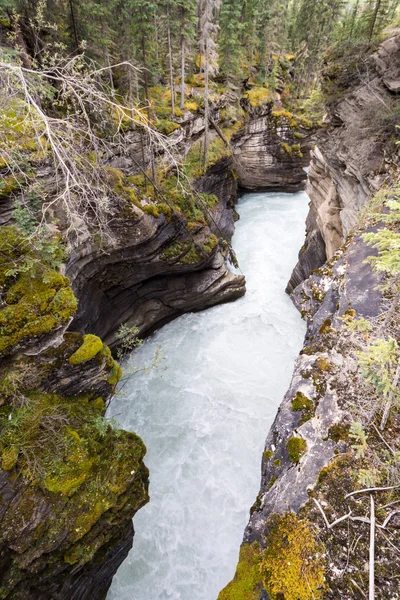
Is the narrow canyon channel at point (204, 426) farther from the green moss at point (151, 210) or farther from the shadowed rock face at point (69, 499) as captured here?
the green moss at point (151, 210)

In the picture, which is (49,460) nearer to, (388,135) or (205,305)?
(205,305)

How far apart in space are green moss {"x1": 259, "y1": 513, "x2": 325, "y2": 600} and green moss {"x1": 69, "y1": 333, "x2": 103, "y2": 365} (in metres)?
4.69

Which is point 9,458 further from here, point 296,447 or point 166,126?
point 166,126

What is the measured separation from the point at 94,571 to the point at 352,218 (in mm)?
12681

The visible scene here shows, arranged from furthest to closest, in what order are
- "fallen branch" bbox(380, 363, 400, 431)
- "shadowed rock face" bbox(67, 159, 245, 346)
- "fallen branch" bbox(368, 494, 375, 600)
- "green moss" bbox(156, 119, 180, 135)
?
"green moss" bbox(156, 119, 180, 135), "shadowed rock face" bbox(67, 159, 245, 346), "fallen branch" bbox(380, 363, 400, 431), "fallen branch" bbox(368, 494, 375, 600)

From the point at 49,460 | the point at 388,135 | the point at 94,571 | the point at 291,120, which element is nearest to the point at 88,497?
the point at 49,460

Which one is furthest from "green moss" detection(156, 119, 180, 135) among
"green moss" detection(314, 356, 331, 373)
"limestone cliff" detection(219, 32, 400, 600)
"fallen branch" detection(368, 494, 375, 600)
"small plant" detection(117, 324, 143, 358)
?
"fallen branch" detection(368, 494, 375, 600)

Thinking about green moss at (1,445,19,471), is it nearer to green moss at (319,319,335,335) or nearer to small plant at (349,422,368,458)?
small plant at (349,422,368,458)

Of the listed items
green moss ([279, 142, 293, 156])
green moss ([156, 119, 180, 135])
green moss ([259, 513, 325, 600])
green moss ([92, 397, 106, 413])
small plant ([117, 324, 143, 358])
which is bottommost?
small plant ([117, 324, 143, 358])

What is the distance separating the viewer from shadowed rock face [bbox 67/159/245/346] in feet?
33.6

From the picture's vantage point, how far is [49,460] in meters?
5.37

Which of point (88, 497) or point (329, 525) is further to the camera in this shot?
point (88, 497)

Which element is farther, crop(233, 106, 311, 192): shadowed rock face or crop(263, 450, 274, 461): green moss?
crop(233, 106, 311, 192): shadowed rock face

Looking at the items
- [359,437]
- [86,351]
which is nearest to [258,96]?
[86,351]
